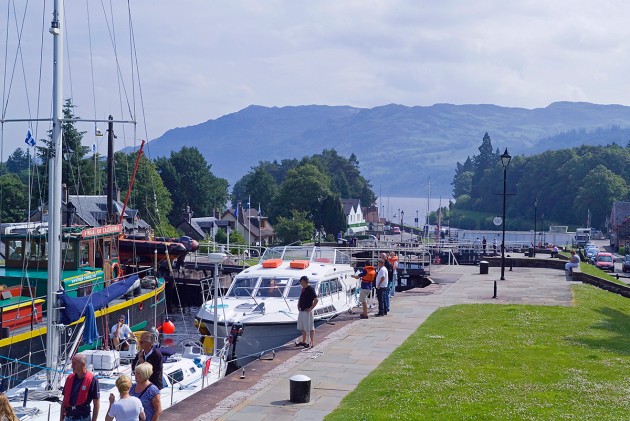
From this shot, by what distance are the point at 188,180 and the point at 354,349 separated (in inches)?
4343

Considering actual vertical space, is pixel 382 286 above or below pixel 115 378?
above

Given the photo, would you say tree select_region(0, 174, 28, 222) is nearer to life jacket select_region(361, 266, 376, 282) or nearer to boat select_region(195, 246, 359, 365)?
boat select_region(195, 246, 359, 365)

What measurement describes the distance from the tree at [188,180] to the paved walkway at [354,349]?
9080 centimetres

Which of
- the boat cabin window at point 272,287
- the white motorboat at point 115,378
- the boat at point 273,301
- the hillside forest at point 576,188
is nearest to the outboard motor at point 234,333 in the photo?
the boat at point 273,301

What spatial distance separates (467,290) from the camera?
122ft

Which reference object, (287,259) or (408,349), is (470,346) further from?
(287,259)

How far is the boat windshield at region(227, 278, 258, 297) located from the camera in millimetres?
28219

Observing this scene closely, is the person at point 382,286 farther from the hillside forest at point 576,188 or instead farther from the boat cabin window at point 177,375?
the hillside forest at point 576,188

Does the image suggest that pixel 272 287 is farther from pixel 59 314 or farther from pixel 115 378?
pixel 59 314

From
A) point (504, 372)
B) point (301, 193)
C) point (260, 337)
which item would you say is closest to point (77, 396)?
point (504, 372)

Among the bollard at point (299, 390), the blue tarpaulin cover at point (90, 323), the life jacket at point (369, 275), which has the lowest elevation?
the bollard at point (299, 390)

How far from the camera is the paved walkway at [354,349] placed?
16.0m

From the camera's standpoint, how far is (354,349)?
2217cm

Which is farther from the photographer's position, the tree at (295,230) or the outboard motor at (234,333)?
the tree at (295,230)
